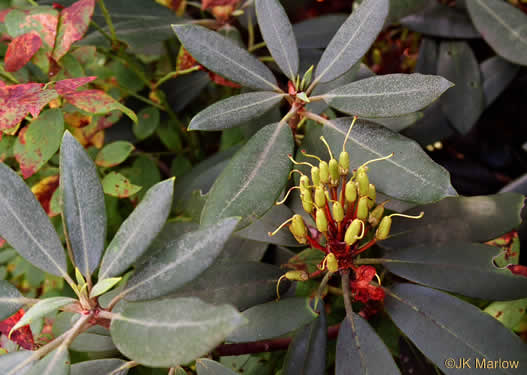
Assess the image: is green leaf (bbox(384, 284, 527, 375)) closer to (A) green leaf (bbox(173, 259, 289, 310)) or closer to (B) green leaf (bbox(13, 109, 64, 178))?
(A) green leaf (bbox(173, 259, 289, 310))

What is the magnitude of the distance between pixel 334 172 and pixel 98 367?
398 millimetres

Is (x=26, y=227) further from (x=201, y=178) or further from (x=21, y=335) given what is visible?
(x=201, y=178)

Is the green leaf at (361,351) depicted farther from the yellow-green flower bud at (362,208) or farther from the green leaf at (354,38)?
the green leaf at (354,38)

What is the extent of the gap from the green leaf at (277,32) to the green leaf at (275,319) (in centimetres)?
33

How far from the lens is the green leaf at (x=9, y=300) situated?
1.65ft

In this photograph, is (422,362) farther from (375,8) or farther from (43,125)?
(43,125)

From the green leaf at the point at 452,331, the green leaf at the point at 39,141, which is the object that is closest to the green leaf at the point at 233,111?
the green leaf at the point at 39,141

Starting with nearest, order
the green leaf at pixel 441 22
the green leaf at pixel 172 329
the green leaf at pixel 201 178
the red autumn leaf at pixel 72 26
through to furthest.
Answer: the green leaf at pixel 172 329
the red autumn leaf at pixel 72 26
the green leaf at pixel 201 178
the green leaf at pixel 441 22

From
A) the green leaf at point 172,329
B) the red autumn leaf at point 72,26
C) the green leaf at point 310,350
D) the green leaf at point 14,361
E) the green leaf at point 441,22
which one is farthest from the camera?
the green leaf at point 441,22

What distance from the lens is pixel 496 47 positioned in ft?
2.73

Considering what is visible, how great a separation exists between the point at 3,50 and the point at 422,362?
954 millimetres

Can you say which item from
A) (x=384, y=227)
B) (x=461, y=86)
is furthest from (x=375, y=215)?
(x=461, y=86)

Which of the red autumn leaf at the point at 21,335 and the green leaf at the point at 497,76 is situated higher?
the green leaf at the point at 497,76

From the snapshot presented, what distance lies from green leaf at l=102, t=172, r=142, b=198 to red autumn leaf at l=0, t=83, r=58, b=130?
0.18m
